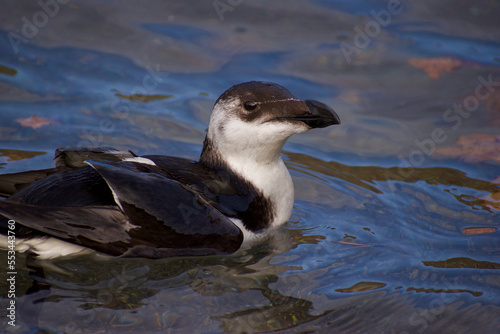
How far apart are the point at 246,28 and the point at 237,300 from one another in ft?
16.0

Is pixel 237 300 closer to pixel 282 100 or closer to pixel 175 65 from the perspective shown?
pixel 282 100

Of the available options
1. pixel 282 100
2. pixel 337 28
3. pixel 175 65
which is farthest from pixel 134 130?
pixel 337 28

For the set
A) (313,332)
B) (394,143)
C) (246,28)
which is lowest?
(313,332)

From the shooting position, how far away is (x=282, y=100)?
14.0ft
